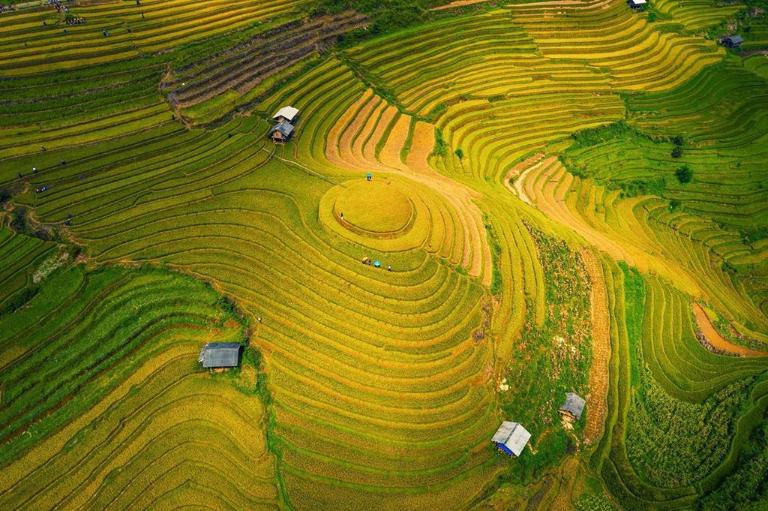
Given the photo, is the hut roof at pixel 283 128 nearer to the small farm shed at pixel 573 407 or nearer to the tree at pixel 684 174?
the small farm shed at pixel 573 407

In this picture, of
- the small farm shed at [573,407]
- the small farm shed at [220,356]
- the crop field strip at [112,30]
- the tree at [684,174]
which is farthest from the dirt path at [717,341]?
the crop field strip at [112,30]

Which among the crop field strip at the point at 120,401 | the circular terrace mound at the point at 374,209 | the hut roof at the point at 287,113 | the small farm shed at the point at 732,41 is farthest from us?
the small farm shed at the point at 732,41

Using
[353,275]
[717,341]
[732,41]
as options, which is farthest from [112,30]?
[732,41]

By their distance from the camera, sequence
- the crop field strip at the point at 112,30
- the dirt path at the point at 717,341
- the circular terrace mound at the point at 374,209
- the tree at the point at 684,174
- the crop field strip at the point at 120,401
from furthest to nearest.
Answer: the tree at the point at 684,174
the crop field strip at the point at 112,30
the dirt path at the point at 717,341
the circular terrace mound at the point at 374,209
the crop field strip at the point at 120,401

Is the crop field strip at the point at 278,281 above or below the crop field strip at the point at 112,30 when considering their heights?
below

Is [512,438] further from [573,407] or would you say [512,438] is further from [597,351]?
[597,351]

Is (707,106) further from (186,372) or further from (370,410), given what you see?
(186,372)

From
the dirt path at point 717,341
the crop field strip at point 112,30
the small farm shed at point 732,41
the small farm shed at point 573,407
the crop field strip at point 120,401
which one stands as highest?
the crop field strip at point 112,30

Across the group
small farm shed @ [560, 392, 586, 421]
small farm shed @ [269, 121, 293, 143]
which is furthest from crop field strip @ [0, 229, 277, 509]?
small farm shed @ [560, 392, 586, 421]
